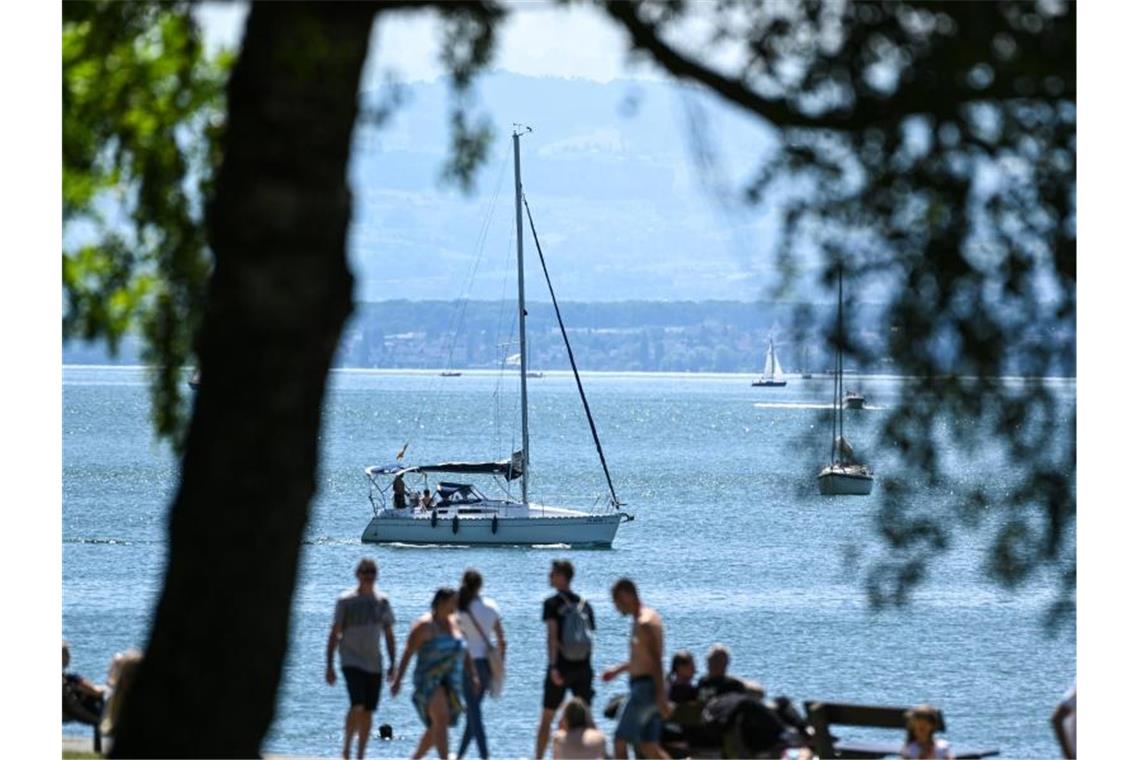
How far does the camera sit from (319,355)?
6.51 metres

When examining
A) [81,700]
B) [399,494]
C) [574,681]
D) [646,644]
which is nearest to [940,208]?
[646,644]

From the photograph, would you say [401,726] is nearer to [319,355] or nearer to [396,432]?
[319,355]

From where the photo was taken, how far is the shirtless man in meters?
10.9

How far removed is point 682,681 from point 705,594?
39.2 meters

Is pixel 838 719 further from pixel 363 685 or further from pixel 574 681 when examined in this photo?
pixel 363 685

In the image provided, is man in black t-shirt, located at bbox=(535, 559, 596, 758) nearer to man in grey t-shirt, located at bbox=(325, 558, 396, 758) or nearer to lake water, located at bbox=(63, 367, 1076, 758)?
man in grey t-shirt, located at bbox=(325, 558, 396, 758)

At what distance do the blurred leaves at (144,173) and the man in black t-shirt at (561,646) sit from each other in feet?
14.2

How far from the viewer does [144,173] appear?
25.8ft

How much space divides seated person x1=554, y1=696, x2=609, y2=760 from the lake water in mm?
1829

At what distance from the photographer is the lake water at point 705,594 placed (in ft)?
101

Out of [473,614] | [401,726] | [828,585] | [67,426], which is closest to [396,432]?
[67,426]

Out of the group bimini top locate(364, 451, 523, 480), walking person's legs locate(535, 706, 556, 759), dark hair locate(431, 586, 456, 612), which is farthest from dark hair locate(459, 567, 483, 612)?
bimini top locate(364, 451, 523, 480)

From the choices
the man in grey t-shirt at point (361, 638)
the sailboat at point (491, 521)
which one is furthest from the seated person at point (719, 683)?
the sailboat at point (491, 521)
